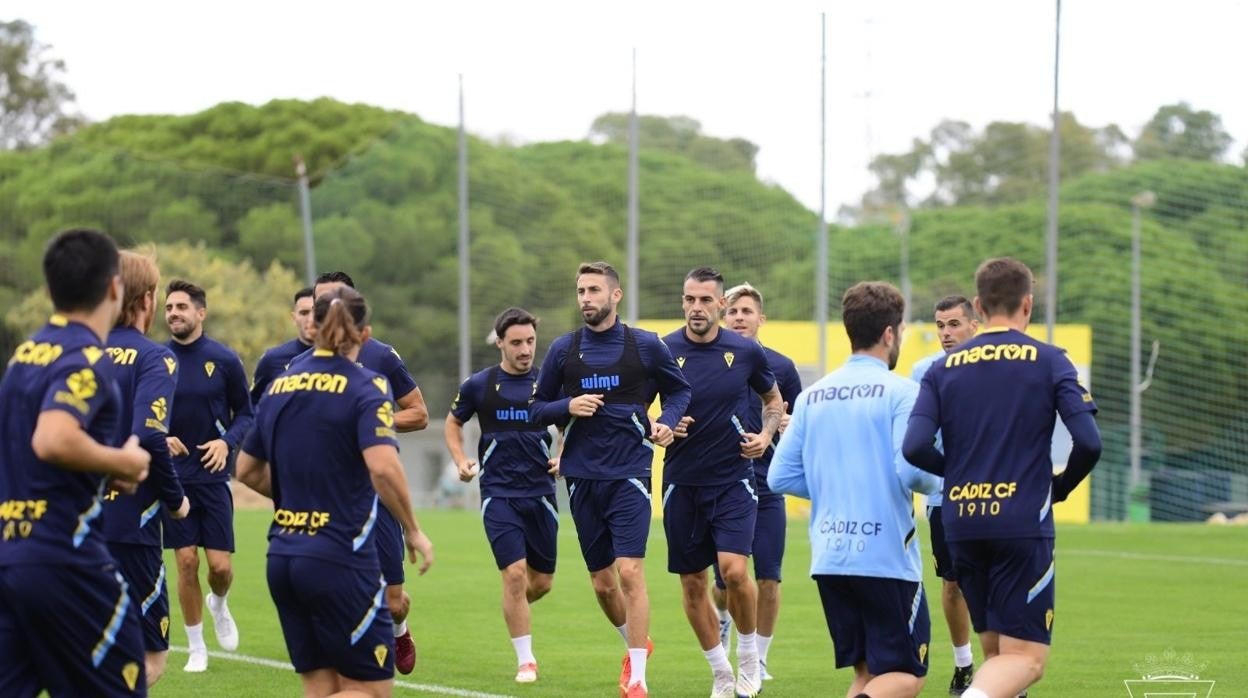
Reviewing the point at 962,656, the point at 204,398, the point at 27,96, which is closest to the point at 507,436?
the point at 204,398

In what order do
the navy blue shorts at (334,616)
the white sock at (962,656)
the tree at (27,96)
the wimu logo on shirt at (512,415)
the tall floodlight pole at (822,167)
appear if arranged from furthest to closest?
the tree at (27,96) < the tall floodlight pole at (822,167) < the wimu logo on shirt at (512,415) < the white sock at (962,656) < the navy blue shorts at (334,616)

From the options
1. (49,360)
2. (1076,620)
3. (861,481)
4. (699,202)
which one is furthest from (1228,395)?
(49,360)

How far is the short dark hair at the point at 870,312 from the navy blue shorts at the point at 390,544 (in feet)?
14.7

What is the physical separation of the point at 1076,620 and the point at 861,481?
9619mm

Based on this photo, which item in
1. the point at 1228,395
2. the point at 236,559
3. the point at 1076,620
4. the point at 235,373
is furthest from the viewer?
the point at 1228,395

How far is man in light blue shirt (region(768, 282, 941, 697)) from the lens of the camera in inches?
304

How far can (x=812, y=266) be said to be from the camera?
39.5m

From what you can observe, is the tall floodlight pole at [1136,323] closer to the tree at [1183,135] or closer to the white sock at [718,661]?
the tree at [1183,135]

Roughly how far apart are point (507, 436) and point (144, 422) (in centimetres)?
444

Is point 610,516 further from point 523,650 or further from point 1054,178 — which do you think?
point 1054,178

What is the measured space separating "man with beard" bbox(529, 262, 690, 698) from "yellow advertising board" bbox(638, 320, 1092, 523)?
69.1 feet

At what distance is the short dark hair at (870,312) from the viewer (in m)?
7.93

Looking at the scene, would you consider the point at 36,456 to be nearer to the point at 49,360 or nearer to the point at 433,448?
the point at 49,360

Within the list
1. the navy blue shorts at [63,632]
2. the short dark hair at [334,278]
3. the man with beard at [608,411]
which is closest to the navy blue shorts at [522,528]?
the man with beard at [608,411]
